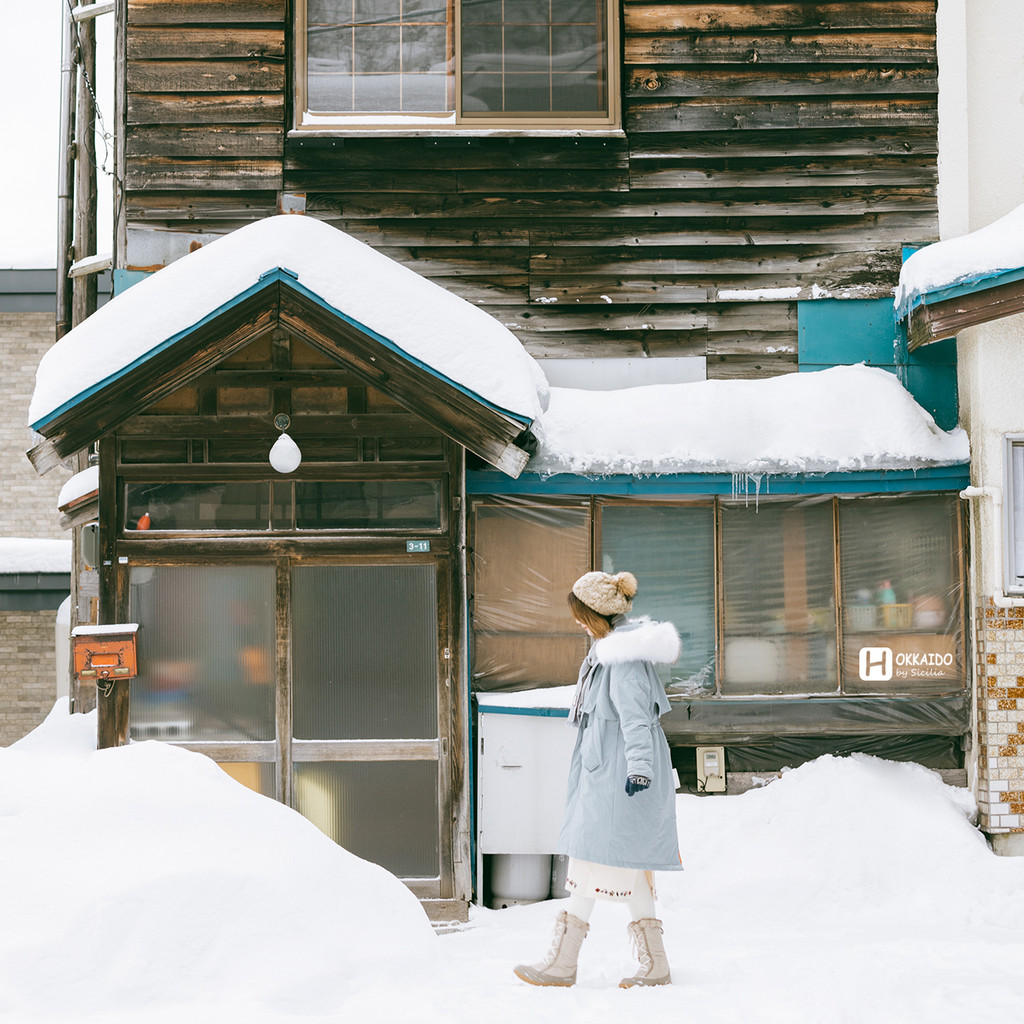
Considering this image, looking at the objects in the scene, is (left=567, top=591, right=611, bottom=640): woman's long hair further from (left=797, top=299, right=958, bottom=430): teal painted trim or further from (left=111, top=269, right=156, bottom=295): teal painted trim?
(left=111, top=269, right=156, bottom=295): teal painted trim

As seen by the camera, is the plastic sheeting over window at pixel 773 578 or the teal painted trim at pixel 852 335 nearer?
the plastic sheeting over window at pixel 773 578

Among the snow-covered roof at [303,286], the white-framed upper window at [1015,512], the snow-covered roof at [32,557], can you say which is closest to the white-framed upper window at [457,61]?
the snow-covered roof at [303,286]

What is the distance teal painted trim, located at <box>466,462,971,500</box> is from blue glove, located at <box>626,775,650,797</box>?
283 cm

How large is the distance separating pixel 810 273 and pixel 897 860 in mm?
3974

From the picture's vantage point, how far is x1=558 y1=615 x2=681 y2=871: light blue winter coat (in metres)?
4.53

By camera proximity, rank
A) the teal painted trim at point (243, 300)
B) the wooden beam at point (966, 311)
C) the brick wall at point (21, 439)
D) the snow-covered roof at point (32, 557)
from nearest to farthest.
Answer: the teal painted trim at point (243, 300) < the wooden beam at point (966, 311) < the snow-covered roof at point (32, 557) < the brick wall at point (21, 439)

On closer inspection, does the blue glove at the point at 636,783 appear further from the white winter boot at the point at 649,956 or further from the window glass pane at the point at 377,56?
the window glass pane at the point at 377,56

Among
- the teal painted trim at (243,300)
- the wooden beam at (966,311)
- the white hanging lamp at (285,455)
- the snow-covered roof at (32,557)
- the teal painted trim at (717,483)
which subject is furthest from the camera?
the snow-covered roof at (32,557)

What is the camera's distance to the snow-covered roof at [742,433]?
6.87 m

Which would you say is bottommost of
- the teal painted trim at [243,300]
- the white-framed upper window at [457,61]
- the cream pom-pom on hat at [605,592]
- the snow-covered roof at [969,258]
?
the cream pom-pom on hat at [605,592]

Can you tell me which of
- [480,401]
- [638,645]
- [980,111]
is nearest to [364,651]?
[480,401]

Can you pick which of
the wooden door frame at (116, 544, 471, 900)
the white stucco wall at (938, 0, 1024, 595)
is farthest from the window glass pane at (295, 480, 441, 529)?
the white stucco wall at (938, 0, 1024, 595)

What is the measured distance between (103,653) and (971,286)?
560cm

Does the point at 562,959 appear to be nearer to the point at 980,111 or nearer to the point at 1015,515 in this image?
the point at 1015,515
